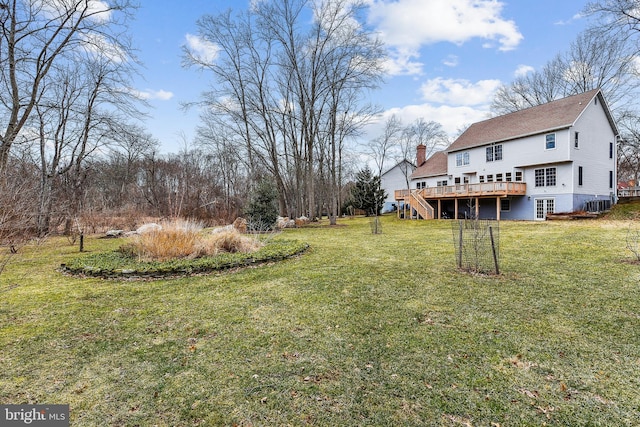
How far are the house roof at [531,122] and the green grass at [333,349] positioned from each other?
654 inches

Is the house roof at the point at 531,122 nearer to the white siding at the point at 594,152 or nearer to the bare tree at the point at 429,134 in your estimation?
the white siding at the point at 594,152

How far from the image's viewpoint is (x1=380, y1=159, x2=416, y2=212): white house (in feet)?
120

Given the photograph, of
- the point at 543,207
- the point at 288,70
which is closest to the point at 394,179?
the point at 543,207

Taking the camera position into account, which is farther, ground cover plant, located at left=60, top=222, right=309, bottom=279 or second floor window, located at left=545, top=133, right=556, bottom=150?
second floor window, located at left=545, top=133, right=556, bottom=150

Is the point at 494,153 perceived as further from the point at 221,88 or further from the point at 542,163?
the point at 221,88

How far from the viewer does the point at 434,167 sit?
27.9 m

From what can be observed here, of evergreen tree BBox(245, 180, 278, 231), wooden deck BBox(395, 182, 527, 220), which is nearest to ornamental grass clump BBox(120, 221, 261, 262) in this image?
evergreen tree BBox(245, 180, 278, 231)

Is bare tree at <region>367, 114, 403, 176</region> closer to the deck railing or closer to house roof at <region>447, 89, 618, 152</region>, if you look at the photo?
house roof at <region>447, 89, 618, 152</region>

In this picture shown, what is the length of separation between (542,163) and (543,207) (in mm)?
2777

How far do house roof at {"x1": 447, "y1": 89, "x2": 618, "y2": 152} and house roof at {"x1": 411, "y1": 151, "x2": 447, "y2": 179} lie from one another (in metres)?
2.66

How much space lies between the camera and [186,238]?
7.75m

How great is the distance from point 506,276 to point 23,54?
644 inches

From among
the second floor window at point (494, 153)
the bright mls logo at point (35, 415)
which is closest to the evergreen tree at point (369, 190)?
the second floor window at point (494, 153)

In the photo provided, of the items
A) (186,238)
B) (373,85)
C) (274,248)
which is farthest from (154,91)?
(373,85)
